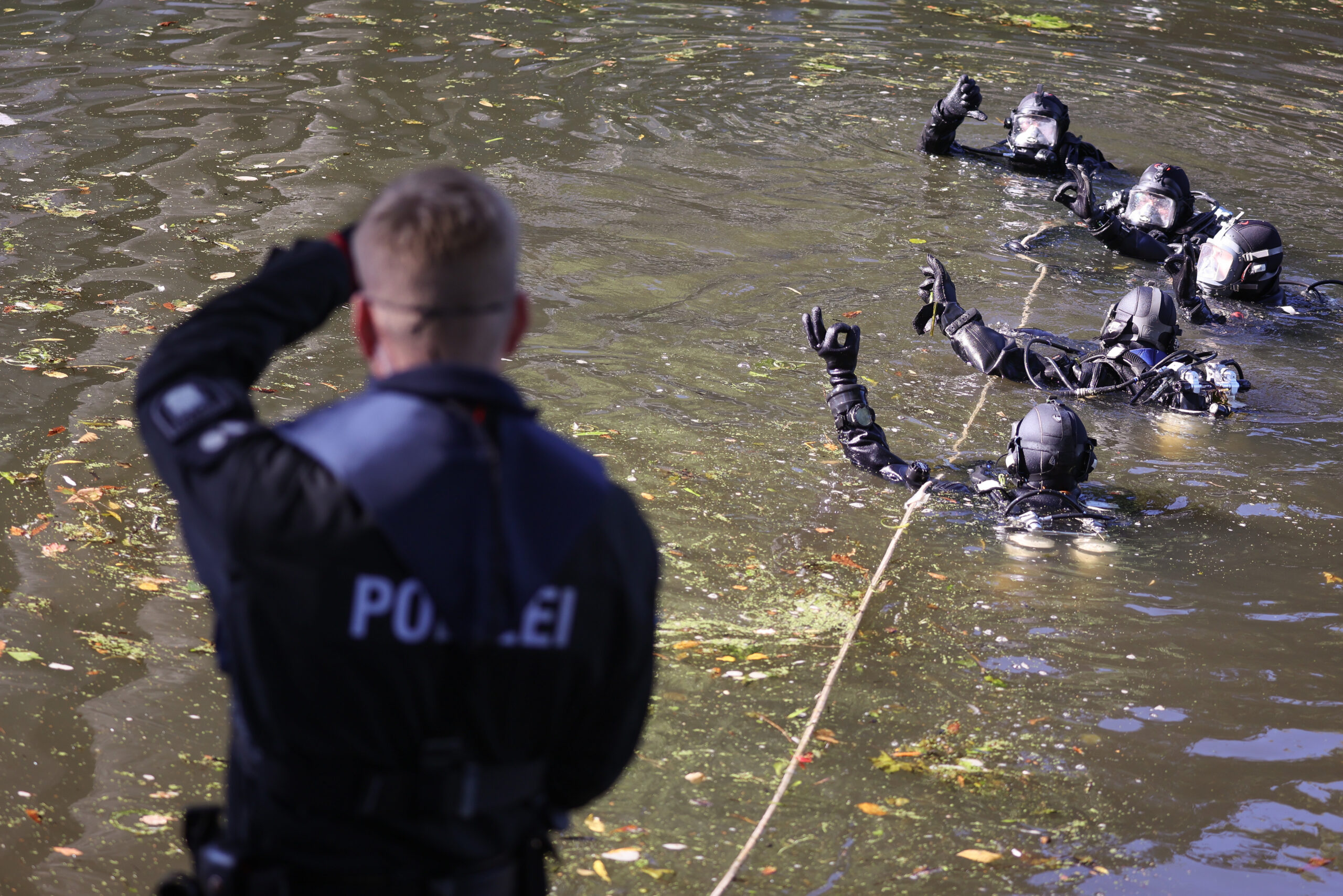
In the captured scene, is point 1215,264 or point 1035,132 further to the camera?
point 1035,132

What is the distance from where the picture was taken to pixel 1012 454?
6918 millimetres

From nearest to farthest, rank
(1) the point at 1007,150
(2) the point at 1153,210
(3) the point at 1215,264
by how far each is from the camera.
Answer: (3) the point at 1215,264, (2) the point at 1153,210, (1) the point at 1007,150

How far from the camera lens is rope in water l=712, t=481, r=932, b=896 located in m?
4.22

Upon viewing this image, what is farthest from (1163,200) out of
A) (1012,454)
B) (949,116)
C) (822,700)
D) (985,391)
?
(822,700)

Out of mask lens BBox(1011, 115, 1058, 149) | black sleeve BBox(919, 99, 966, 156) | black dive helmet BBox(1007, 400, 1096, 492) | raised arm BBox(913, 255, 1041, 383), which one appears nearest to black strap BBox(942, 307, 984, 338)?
raised arm BBox(913, 255, 1041, 383)

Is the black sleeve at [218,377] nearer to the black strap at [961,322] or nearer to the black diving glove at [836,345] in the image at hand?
the black diving glove at [836,345]

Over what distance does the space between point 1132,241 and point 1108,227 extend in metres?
0.41

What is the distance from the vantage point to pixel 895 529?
679 cm

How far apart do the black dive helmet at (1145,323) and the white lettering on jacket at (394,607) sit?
769 cm

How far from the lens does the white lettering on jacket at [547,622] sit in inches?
71.6

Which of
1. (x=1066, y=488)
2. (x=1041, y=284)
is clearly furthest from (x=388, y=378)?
(x=1041, y=284)

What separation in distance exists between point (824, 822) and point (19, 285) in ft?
23.8

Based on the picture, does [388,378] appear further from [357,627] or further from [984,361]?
[984,361]

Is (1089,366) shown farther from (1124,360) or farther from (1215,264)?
(1215,264)
